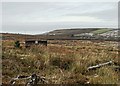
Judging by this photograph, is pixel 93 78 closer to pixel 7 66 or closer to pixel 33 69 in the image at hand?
pixel 33 69

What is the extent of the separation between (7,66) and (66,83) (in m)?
3.36

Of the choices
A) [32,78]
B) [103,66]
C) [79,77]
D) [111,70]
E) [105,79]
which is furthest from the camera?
[103,66]

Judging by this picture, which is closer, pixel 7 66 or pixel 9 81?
pixel 9 81

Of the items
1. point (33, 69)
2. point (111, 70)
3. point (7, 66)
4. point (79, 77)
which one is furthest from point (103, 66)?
point (7, 66)

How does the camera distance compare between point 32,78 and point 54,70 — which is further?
point 54,70

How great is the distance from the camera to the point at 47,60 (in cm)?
1312

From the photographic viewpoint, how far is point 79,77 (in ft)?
34.6

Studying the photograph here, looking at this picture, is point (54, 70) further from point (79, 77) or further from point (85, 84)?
point (85, 84)

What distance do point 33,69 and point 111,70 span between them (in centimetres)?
298

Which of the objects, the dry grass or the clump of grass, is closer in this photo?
the clump of grass

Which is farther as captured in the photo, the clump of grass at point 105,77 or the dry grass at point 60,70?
the dry grass at point 60,70

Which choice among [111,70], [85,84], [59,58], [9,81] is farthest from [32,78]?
[59,58]

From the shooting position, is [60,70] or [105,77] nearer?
[105,77]

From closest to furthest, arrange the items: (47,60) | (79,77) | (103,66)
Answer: (79,77) → (103,66) → (47,60)
